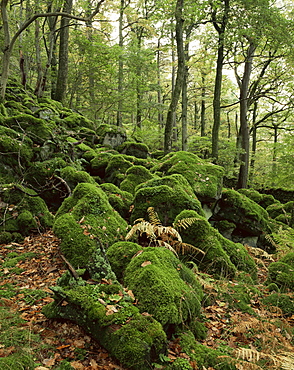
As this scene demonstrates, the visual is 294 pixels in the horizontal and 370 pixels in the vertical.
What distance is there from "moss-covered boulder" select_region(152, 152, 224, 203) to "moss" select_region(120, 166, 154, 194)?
89 centimetres

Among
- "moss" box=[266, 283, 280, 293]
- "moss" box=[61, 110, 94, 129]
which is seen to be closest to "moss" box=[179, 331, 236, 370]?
"moss" box=[266, 283, 280, 293]

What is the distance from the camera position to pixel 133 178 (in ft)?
26.8

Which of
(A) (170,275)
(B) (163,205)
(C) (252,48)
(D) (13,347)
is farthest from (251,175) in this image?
(D) (13,347)

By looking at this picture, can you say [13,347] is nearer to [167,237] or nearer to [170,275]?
[170,275]

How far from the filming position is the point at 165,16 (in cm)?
1082

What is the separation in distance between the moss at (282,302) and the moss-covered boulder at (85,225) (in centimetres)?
302

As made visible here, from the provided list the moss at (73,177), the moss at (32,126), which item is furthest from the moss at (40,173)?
the moss at (32,126)

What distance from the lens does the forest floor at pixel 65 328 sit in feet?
8.22

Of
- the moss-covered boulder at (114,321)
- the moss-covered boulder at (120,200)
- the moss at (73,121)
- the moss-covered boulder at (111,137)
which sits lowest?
the moss-covered boulder at (114,321)

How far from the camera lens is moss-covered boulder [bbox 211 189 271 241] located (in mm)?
7973

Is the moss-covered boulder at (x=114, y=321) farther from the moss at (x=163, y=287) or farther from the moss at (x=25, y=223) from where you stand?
the moss at (x=25, y=223)

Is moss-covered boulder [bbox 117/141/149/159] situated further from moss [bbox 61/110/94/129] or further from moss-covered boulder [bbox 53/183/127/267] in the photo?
moss-covered boulder [bbox 53/183/127/267]

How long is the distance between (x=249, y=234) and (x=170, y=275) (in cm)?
542

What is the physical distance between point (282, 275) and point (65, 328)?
447 cm
